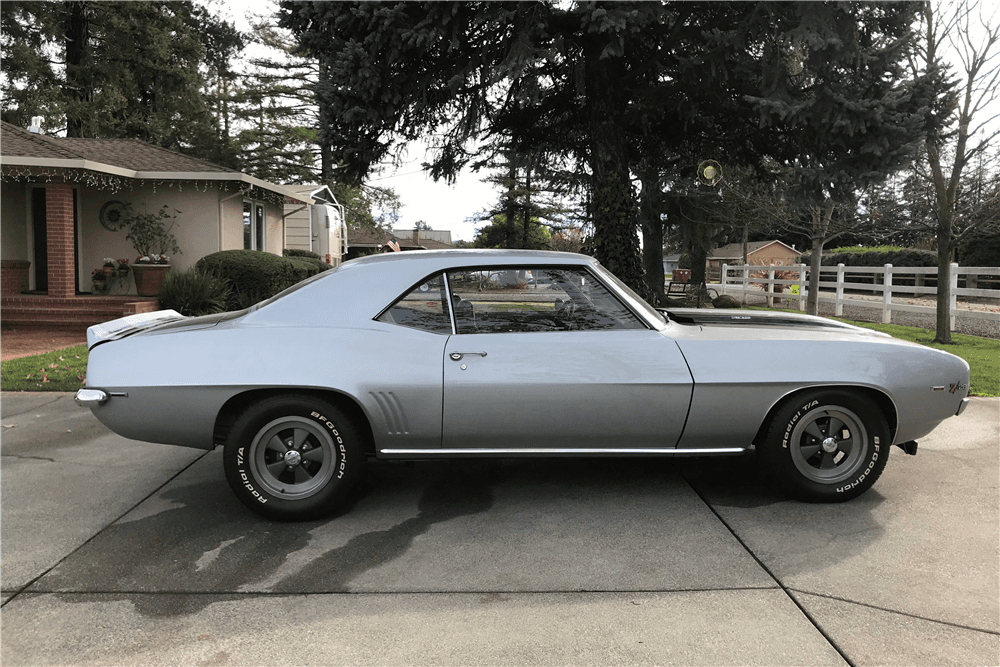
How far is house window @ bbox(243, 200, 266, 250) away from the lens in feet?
62.7

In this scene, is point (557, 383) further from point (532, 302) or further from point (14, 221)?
point (14, 221)

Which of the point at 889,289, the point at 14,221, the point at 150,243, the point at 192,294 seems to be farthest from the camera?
the point at 150,243

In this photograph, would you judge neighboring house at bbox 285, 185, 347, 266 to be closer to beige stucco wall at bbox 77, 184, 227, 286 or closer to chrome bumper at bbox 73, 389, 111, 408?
beige stucco wall at bbox 77, 184, 227, 286

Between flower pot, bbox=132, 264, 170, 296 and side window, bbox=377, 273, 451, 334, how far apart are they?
13.6m

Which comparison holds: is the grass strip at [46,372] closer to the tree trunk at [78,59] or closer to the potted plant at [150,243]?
the potted plant at [150,243]

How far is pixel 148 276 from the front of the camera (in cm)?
1563

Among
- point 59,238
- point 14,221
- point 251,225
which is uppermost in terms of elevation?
point 251,225

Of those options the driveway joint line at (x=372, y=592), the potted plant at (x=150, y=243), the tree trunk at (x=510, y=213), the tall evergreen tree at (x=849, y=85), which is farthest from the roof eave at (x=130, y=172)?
the tree trunk at (x=510, y=213)

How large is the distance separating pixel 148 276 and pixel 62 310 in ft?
6.76

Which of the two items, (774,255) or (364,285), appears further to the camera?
(774,255)

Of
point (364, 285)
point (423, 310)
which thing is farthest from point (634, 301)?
point (364, 285)

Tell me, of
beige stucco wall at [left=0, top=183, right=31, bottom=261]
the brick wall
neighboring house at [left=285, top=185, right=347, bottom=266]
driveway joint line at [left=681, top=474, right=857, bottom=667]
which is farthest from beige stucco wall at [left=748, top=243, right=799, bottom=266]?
driveway joint line at [left=681, top=474, right=857, bottom=667]

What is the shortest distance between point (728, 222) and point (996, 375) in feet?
49.3

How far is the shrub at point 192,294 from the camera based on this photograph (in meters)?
13.1
